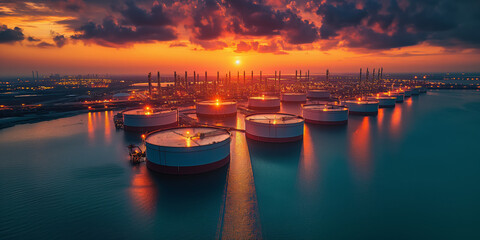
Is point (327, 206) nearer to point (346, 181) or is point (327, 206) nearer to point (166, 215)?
point (346, 181)

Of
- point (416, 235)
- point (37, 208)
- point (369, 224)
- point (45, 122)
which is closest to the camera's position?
point (416, 235)

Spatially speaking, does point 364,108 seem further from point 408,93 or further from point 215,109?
point 408,93

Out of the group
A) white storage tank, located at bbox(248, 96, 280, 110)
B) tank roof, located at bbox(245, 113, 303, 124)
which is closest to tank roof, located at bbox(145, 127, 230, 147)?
tank roof, located at bbox(245, 113, 303, 124)

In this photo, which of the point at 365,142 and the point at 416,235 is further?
the point at 365,142

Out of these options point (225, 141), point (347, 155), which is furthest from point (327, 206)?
point (347, 155)

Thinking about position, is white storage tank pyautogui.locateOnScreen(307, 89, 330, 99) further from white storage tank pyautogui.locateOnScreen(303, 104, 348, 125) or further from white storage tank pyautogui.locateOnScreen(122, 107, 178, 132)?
white storage tank pyautogui.locateOnScreen(122, 107, 178, 132)

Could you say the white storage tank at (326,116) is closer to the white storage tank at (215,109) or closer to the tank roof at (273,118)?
the tank roof at (273,118)

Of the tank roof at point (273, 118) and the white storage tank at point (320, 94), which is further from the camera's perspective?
the white storage tank at point (320, 94)

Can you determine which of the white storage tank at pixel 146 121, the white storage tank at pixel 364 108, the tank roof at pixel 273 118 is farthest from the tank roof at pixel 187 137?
the white storage tank at pixel 364 108
